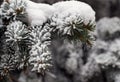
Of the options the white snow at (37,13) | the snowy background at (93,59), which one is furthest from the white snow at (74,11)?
the snowy background at (93,59)

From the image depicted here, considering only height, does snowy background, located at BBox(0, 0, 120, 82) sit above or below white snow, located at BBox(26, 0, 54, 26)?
below

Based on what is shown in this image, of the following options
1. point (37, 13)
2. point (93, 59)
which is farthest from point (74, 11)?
point (93, 59)

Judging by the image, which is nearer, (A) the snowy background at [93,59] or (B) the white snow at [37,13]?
(B) the white snow at [37,13]

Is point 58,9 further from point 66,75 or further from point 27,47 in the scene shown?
point 66,75

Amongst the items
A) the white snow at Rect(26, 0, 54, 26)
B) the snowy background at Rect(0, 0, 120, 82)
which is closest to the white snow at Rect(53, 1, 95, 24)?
the white snow at Rect(26, 0, 54, 26)

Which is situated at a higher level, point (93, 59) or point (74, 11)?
point (74, 11)

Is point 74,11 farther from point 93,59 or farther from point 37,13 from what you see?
point 93,59

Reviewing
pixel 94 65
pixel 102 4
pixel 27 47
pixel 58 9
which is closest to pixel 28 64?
pixel 27 47

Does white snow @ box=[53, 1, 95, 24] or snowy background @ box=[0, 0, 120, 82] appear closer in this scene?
white snow @ box=[53, 1, 95, 24]

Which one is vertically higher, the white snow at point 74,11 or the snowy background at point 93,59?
the white snow at point 74,11

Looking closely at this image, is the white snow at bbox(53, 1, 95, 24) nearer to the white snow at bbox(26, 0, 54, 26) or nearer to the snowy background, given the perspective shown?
the white snow at bbox(26, 0, 54, 26)

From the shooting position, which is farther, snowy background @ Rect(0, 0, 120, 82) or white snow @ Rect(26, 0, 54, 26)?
snowy background @ Rect(0, 0, 120, 82)

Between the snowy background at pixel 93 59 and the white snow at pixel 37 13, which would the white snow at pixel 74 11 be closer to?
the white snow at pixel 37 13
